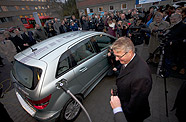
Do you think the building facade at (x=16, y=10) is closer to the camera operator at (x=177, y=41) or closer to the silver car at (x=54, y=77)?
the silver car at (x=54, y=77)

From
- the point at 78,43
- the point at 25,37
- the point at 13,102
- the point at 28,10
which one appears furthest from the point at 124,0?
the point at 28,10

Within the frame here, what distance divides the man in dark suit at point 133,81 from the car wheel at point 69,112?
137cm

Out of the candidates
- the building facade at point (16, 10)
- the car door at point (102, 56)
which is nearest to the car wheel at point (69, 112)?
the car door at point (102, 56)

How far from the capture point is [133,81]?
3.49 ft

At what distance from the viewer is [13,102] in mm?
3135

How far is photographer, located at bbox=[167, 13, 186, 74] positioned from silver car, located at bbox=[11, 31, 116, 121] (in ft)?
7.64

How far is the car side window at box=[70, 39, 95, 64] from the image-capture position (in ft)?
7.55

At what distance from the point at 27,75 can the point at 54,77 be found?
0.55 metres

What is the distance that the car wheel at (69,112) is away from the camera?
202 centimetres

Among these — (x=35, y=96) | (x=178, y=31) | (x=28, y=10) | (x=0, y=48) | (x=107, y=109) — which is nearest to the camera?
(x=35, y=96)

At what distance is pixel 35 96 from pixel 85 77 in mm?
1179

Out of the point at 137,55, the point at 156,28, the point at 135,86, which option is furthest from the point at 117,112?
the point at 156,28

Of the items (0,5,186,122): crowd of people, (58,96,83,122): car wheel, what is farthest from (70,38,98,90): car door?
(0,5,186,122): crowd of people

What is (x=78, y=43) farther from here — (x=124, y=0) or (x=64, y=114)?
(x=124, y=0)
